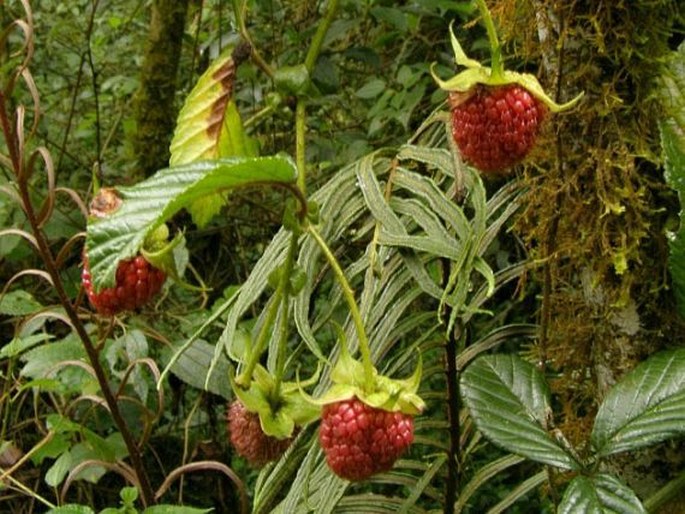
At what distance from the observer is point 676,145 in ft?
2.44

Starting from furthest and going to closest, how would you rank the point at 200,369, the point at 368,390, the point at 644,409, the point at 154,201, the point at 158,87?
the point at 158,87, the point at 200,369, the point at 644,409, the point at 368,390, the point at 154,201

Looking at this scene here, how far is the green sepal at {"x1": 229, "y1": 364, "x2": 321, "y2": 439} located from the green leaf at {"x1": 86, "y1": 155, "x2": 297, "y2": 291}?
0.55ft

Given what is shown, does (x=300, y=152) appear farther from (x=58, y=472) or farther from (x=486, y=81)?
(x=58, y=472)

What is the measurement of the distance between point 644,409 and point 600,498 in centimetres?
8

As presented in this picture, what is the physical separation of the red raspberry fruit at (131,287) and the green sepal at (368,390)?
0.42ft

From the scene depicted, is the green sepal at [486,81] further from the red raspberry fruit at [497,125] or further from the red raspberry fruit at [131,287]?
the red raspberry fruit at [131,287]

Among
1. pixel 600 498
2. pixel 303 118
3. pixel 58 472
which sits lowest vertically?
pixel 58 472

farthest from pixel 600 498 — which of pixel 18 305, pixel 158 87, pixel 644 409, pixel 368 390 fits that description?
pixel 158 87

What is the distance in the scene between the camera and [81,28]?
7.46ft

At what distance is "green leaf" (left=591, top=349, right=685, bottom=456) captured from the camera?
0.65 meters

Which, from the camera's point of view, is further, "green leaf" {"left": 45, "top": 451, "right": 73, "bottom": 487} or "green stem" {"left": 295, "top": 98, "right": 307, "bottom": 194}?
"green leaf" {"left": 45, "top": 451, "right": 73, "bottom": 487}

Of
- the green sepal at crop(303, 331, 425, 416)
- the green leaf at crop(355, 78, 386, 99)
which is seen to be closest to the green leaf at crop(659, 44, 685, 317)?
the green sepal at crop(303, 331, 425, 416)

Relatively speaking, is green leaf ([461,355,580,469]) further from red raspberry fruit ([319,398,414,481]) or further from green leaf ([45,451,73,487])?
green leaf ([45,451,73,487])

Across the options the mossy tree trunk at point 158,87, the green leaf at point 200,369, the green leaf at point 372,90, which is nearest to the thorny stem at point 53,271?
the green leaf at point 200,369
